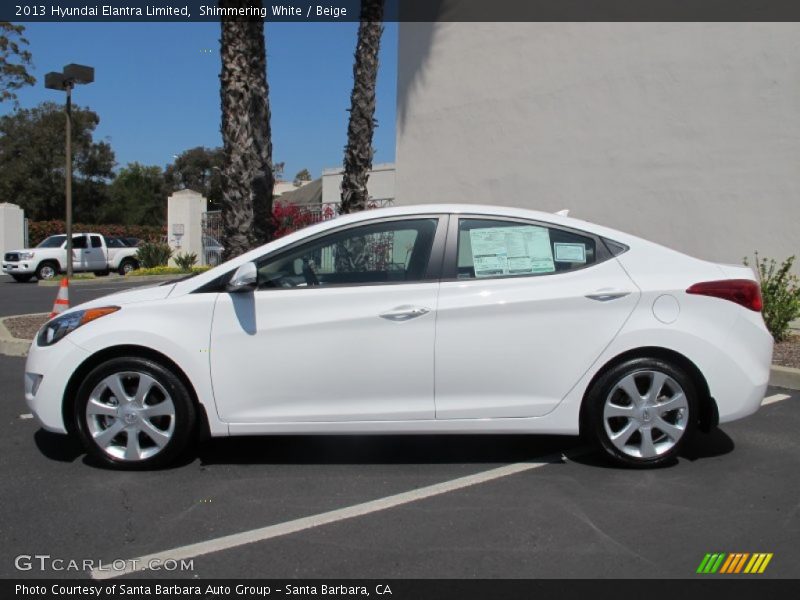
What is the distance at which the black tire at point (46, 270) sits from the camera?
23641mm

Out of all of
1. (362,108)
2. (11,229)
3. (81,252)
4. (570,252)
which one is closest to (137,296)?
(570,252)

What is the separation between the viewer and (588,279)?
4473 mm

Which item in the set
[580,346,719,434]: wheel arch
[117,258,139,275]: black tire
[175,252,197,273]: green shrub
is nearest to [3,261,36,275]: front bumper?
[117,258,139,275]: black tire

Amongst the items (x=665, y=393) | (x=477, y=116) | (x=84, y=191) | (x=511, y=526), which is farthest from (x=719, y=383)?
(x=84, y=191)

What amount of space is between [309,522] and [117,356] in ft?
5.36

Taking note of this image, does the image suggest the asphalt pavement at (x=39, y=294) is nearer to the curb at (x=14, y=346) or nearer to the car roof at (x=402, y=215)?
the curb at (x=14, y=346)

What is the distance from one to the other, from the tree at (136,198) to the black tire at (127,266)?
1119 inches

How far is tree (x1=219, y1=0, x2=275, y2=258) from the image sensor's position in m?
8.61

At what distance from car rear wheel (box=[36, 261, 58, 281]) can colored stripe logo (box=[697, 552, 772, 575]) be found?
2400 cm

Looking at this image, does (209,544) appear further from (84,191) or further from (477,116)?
(84,191)

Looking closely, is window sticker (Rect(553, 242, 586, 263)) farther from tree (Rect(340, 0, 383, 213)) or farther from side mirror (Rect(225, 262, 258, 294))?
tree (Rect(340, 0, 383, 213))

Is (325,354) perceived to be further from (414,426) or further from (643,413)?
(643,413)

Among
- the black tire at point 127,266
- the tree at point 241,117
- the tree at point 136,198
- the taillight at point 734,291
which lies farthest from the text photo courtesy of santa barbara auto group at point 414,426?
the tree at point 136,198

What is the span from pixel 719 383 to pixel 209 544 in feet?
10.1
